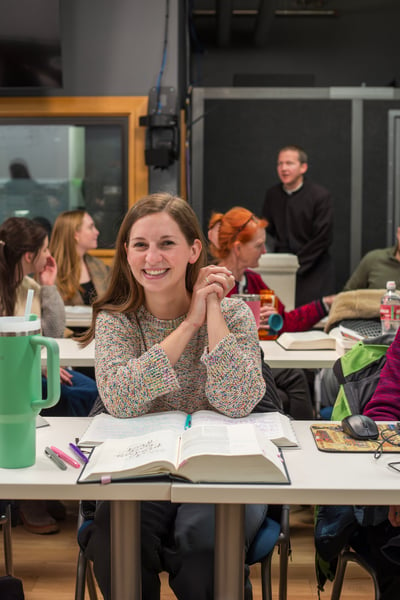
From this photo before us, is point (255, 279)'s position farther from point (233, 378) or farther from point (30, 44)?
point (30, 44)

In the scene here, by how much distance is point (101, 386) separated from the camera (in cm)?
162

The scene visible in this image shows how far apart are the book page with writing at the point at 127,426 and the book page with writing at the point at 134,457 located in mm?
74

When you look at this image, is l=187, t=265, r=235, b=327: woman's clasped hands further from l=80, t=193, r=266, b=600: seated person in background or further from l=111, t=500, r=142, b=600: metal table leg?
l=111, t=500, r=142, b=600: metal table leg

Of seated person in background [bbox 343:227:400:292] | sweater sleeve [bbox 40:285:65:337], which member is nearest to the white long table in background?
sweater sleeve [bbox 40:285:65:337]

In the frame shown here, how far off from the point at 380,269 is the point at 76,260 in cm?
187

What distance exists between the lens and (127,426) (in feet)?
4.90

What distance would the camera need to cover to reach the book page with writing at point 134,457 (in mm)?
1160

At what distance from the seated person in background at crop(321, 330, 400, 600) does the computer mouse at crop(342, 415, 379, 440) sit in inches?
6.2

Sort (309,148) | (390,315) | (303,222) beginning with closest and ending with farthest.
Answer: (390,315) < (303,222) < (309,148)

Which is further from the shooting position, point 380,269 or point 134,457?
point 380,269

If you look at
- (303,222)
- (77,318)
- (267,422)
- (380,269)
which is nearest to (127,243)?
(267,422)

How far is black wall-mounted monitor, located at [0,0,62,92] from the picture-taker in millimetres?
5203

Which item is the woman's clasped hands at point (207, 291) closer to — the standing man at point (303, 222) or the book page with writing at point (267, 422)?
the book page with writing at point (267, 422)

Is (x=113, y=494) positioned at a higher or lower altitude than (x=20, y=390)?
lower
